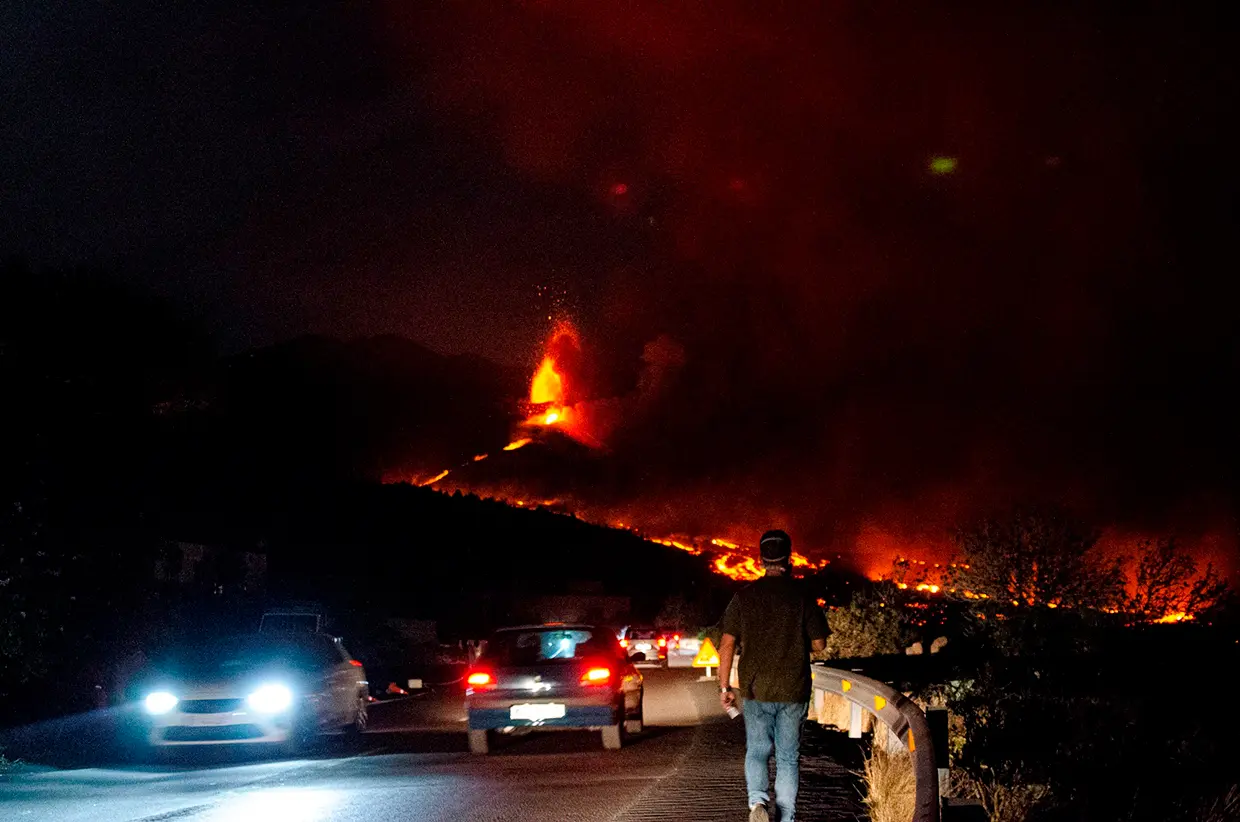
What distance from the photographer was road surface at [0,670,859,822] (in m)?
10.5

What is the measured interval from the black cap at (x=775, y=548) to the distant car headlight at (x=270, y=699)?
8.87 metres

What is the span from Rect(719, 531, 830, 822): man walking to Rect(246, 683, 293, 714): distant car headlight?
8555mm

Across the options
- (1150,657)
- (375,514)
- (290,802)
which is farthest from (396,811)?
(375,514)

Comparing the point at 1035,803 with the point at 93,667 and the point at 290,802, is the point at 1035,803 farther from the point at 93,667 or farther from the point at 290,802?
the point at 93,667

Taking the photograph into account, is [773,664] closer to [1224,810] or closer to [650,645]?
[1224,810]

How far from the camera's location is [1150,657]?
32.1 m

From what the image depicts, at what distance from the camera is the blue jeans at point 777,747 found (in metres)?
8.20

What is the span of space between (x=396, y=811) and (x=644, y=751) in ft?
18.1

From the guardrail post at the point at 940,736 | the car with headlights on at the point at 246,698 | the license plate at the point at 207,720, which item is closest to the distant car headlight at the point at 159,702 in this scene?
the car with headlights on at the point at 246,698

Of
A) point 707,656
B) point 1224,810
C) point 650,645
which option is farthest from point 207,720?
point 650,645

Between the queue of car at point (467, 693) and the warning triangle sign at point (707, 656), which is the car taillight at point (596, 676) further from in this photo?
the warning triangle sign at point (707, 656)

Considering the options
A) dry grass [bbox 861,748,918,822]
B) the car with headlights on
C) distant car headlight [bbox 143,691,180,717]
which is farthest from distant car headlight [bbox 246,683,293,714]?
dry grass [bbox 861,748,918,822]

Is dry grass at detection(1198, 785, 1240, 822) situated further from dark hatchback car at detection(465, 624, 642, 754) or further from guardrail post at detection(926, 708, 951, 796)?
dark hatchback car at detection(465, 624, 642, 754)

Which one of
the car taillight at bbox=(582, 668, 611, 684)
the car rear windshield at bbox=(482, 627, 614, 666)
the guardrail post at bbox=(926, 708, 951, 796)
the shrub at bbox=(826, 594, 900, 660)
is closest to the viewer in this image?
the guardrail post at bbox=(926, 708, 951, 796)
